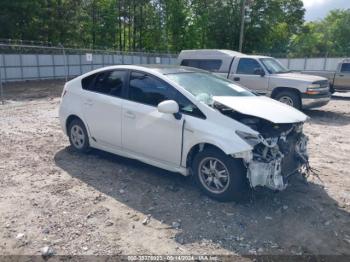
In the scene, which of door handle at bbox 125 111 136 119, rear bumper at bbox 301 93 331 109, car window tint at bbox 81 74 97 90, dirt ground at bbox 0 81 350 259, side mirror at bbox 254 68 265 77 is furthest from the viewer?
side mirror at bbox 254 68 265 77

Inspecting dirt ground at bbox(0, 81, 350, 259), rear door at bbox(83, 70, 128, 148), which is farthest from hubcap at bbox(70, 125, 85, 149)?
rear door at bbox(83, 70, 128, 148)

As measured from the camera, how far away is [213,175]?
4207mm

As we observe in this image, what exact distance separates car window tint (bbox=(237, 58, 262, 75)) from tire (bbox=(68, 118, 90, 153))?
23.0ft

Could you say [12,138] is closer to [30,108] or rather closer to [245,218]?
[30,108]

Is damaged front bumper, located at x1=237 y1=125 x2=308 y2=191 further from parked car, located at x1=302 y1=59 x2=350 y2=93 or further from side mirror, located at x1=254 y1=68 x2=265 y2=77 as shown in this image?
parked car, located at x1=302 y1=59 x2=350 y2=93

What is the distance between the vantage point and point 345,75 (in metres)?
15.7

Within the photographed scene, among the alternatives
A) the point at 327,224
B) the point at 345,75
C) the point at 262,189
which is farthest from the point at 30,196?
the point at 345,75

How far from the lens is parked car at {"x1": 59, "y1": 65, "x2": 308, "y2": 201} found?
13.1 feet

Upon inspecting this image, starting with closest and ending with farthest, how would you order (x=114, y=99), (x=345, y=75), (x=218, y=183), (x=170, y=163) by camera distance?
1. (x=218, y=183)
2. (x=170, y=163)
3. (x=114, y=99)
4. (x=345, y=75)

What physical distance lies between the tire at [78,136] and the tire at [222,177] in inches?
90.5

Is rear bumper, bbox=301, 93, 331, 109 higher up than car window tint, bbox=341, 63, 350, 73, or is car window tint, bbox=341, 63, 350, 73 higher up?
car window tint, bbox=341, 63, 350, 73

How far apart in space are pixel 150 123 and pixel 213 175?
1.13 metres

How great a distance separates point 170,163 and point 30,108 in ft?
27.7

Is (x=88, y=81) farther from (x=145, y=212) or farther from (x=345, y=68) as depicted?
(x=345, y=68)
